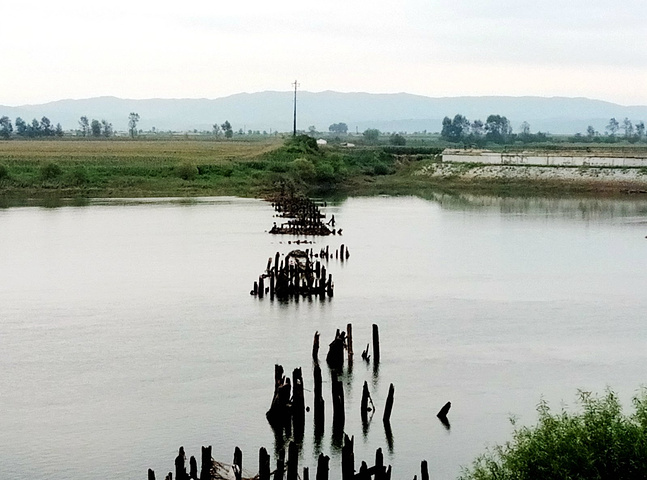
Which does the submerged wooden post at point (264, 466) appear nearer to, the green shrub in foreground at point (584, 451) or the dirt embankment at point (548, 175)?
the green shrub in foreground at point (584, 451)

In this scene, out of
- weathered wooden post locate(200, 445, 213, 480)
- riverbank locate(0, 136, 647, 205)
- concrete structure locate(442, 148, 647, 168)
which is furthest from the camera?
concrete structure locate(442, 148, 647, 168)

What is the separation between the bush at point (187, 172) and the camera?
11531 centimetres

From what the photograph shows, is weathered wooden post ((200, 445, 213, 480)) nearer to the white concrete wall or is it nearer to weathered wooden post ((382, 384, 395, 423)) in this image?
weathered wooden post ((382, 384, 395, 423))

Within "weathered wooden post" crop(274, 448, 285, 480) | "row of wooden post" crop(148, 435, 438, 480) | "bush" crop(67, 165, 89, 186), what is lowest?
"weathered wooden post" crop(274, 448, 285, 480)

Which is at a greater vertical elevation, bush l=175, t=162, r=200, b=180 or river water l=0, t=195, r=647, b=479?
bush l=175, t=162, r=200, b=180

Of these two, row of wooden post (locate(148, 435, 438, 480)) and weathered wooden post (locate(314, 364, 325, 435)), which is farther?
weathered wooden post (locate(314, 364, 325, 435))

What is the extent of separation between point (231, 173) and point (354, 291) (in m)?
72.6

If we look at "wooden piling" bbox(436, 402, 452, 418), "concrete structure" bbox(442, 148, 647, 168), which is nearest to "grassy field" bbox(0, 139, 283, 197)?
"concrete structure" bbox(442, 148, 647, 168)

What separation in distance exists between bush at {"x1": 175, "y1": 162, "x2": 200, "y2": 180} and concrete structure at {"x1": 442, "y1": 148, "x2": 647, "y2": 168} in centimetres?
3394

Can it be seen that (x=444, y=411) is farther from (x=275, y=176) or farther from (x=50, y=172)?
(x=275, y=176)

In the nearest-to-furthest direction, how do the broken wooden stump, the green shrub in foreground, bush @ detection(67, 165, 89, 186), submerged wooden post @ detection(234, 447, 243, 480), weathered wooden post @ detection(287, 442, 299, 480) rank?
the green shrub in foreground
weathered wooden post @ detection(287, 442, 299, 480)
submerged wooden post @ detection(234, 447, 243, 480)
the broken wooden stump
bush @ detection(67, 165, 89, 186)

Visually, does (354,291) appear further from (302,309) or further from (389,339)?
(389,339)

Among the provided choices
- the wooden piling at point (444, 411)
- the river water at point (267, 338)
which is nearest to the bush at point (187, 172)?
the river water at point (267, 338)

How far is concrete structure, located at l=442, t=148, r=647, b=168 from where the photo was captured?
126m
